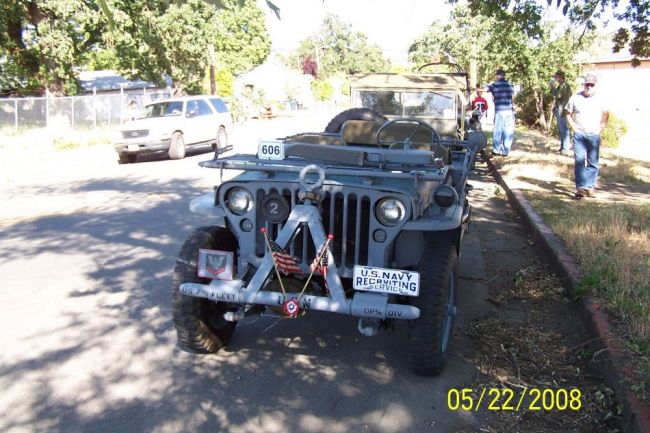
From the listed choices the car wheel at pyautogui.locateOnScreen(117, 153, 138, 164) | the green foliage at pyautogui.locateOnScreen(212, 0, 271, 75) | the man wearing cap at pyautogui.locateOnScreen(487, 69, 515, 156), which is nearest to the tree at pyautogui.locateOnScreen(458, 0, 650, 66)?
the man wearing cap at pyautogui.locateOnScreen(487, 69, 515, 156)

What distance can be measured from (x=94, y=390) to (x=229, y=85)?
4298cm

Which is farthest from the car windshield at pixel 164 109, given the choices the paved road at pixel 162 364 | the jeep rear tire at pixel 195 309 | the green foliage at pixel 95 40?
the jeep rear tire at pixel 195 309

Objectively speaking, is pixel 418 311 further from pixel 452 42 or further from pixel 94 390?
pixel 452 42

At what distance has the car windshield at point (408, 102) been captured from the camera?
9.33 meters

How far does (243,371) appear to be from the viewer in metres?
3.99

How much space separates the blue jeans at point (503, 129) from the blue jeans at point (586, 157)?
16.8 ft

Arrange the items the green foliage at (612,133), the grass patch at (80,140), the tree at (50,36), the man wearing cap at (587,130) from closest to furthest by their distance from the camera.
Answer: the man wearing cap at (587,130) < the green foliage at (612,133) < the grass patch at (80,140) < the tree at (50,36)

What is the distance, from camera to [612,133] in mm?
18219

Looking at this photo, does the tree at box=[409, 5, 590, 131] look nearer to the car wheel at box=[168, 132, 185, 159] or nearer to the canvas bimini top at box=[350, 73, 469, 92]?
the canvas bimini top at box=[350, 73, 469, 92]

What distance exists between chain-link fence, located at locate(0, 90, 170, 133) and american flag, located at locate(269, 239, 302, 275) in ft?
68.6

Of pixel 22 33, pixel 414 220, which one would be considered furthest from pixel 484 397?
pixel 22 33

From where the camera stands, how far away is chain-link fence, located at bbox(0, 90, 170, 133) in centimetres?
2155
